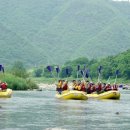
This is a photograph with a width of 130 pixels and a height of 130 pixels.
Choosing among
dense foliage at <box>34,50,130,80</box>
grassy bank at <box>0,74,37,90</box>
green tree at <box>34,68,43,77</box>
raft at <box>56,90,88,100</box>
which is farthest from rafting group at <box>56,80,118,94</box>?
green tree at <box>34,68,43,77</box>

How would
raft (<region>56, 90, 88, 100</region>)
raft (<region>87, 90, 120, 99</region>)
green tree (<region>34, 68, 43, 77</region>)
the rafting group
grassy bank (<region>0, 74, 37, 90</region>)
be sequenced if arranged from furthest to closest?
green tree (<region>34, 68, 43, 77</region>), grassy bank (<region>0, 74, 37, 90</region>), raft (<region>87, 90, 120, 99</region>), the rafting group, raft (<region>56, 90, 88, 100</region>)

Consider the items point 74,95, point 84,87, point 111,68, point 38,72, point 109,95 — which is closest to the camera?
point 74,95

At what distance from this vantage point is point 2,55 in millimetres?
192625

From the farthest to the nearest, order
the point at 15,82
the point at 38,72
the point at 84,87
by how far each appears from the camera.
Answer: the point at 38,72 → the point at 15,82 → the point at 84,87

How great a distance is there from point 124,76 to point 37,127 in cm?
12186

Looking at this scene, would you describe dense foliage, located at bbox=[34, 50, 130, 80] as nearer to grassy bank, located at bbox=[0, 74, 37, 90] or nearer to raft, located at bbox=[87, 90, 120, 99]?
grassy bank, located at bbox=[0, 74, 37, 90]

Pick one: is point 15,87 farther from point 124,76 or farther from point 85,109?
point 124,76

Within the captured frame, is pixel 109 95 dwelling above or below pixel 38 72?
below

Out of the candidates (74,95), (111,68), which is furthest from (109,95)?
(111,68)

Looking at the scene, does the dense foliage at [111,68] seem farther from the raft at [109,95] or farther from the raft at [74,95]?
the raft at [74,95]

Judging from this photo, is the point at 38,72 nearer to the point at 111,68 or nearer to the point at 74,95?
the point at 111,68

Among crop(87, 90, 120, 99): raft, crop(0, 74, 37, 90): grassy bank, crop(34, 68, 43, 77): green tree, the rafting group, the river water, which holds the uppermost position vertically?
crop(34, 68, 43, 77): green tree

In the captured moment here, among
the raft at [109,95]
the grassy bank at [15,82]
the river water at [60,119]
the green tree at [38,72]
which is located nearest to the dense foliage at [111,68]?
the green tree at [38,72]

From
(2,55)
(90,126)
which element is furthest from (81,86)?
(2,55)
